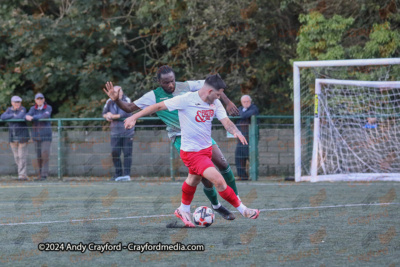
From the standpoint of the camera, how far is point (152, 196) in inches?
455

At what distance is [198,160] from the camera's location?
741 centimetres

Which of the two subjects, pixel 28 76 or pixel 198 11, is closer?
pixel 198 11

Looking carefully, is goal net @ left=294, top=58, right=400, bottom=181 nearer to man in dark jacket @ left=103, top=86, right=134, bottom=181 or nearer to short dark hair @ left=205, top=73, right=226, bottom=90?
man in dark jacket @ left=103, top=86, right=134, bottom=181

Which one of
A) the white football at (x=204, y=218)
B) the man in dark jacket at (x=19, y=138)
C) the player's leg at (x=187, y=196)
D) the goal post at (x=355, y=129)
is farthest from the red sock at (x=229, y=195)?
the man in dark jacket at (x=19, y=138)

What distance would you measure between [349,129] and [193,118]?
28.2 ft

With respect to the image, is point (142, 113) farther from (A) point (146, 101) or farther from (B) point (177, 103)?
(A) point (146, 101)

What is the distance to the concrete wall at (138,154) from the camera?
16.0 meters

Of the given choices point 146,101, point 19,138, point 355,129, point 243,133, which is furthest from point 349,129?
point 146,101

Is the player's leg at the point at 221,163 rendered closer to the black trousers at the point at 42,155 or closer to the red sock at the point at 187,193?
the red sock at the point at 187,193

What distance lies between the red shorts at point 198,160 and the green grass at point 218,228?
0.64m

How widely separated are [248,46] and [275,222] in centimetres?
1123

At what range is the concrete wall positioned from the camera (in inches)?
632

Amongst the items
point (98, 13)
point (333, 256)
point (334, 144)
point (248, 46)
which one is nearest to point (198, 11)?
point (248, 46)

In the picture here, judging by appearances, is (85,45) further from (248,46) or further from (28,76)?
(248,46)
